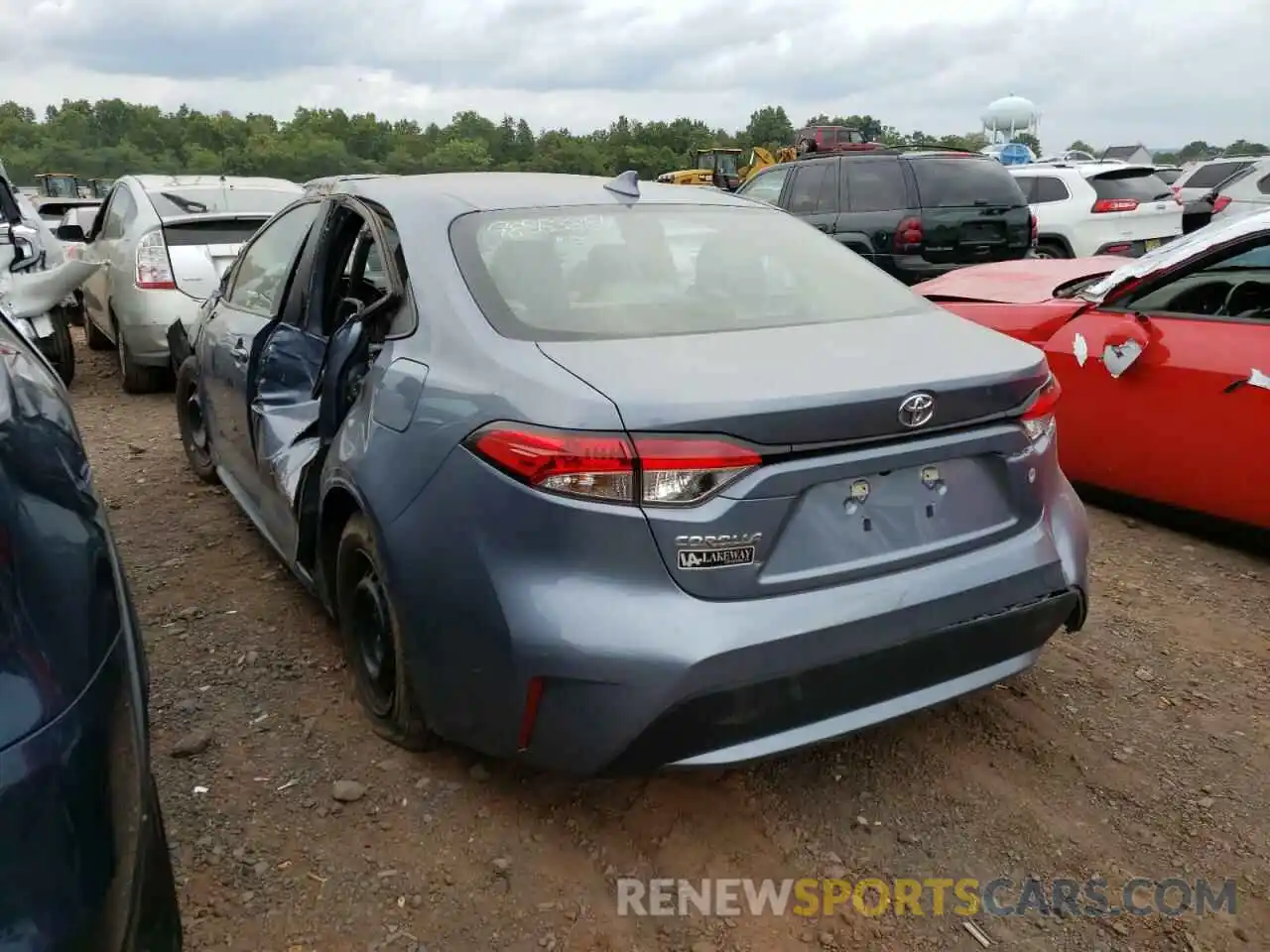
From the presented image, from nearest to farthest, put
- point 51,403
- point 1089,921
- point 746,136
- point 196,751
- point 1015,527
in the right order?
point 51,403 < point 1089,921 < point 1015,527 < point 196,751 < point 746,136

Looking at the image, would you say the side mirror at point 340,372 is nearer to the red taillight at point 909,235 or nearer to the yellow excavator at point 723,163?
the red taillight at point 909,235

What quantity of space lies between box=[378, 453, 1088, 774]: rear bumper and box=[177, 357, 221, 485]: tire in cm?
286

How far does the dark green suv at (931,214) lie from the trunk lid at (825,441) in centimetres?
681

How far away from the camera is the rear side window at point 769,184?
415 inches

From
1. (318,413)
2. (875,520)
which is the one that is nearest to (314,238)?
(318,413)

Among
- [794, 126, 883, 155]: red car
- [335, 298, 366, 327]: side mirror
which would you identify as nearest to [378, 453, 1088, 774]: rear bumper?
[335, 298, 366, 327]: side mirror

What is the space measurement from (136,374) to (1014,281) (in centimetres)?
596

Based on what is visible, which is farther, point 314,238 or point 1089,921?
point 314,238

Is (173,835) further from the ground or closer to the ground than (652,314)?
closer to the ground

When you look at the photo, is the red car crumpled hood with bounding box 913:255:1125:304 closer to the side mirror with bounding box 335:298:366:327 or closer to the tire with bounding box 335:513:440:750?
the side mirror with bounding box 335:298:366:327

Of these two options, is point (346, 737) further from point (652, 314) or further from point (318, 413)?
point (652, 314)

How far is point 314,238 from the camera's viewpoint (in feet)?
11.3

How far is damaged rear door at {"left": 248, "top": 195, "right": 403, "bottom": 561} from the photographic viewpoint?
2887 mm

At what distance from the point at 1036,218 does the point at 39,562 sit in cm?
1125
